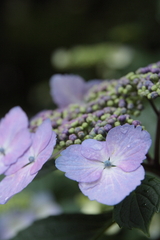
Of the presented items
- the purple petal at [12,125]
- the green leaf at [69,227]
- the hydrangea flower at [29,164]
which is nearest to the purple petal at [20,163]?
the hydrangea flower at [29,164]

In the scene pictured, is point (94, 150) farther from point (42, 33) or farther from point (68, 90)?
point (42, 33)

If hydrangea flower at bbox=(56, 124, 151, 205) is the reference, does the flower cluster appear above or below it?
above

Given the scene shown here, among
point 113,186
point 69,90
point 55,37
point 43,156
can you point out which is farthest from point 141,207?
point 55,37

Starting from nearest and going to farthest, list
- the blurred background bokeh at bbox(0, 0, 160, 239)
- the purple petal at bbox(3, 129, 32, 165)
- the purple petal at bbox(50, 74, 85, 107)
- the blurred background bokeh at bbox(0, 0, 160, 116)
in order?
the purple petal at bbox(3, 129, 32, 165)
the purple petal at bbox(50, 74, 85, 107)
the blurred background bokeh at bbox(0, 0, 160, 239)
the blurred background bokeh at bbox(0, 0, 160, 116)

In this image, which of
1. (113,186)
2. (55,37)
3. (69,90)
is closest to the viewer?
(113,186)

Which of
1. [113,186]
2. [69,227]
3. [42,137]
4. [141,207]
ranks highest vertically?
[42,137]

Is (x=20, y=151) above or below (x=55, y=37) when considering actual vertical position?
above

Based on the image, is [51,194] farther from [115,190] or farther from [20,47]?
[20,47]

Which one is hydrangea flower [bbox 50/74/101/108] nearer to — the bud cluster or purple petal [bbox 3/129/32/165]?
the bud cluster

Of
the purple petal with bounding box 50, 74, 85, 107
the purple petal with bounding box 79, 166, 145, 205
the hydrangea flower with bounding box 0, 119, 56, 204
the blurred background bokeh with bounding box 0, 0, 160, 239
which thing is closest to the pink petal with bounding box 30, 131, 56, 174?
the hydrangea flower with bounding box 0, 119, 56, 204
